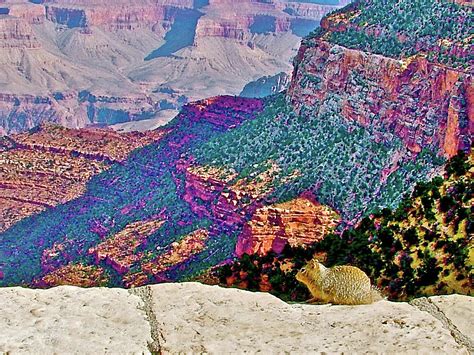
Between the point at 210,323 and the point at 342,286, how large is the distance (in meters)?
2.22

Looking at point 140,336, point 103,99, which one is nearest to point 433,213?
point 140,336

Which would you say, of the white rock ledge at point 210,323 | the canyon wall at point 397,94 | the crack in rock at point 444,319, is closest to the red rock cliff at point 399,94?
the canyon wall at point 397,94

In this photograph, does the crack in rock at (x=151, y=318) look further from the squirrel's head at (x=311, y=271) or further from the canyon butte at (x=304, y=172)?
the canyon butte at (x=304, y=172)

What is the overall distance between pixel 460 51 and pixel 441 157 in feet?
17.9

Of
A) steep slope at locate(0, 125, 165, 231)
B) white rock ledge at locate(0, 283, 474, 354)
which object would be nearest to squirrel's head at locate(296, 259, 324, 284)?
white rock ledge at locate(0, 283, 474, 354)

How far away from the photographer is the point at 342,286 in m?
9.66

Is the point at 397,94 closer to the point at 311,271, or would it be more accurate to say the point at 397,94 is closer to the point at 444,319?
the point at 311,271

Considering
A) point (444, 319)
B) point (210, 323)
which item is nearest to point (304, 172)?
point (444, 319)

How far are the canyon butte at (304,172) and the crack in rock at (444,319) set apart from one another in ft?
27.1

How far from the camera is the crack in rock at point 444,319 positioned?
8039 mm

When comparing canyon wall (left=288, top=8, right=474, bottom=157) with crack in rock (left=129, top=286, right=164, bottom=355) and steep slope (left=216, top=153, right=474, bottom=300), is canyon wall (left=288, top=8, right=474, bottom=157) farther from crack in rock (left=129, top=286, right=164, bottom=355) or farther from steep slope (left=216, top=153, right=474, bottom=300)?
crack in rock (left=129, top=286, right=164, bottom=355)

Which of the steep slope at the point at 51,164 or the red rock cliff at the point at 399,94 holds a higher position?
the red rock cliff at the point at 399,94

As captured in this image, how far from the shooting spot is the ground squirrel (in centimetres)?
951

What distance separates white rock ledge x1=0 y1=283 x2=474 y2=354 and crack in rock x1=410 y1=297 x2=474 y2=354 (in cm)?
1
